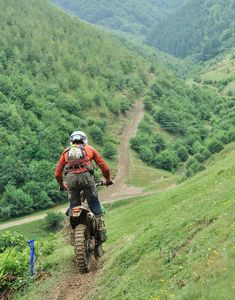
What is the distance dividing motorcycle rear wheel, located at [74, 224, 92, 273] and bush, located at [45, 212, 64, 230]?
94.2 m

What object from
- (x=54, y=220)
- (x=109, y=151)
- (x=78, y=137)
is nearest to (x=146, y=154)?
(x=109, y=151)

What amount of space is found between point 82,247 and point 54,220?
9640 cm

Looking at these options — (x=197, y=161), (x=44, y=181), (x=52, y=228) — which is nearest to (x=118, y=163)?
(x=44, y=181)

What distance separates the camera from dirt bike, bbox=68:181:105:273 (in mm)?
17703

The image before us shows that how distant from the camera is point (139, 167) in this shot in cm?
15225

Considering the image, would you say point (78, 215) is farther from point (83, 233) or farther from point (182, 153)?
point (182, 153)

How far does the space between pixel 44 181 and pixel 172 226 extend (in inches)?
4925

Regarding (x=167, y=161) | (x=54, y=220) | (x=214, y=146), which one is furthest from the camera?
(x=167, y=161)

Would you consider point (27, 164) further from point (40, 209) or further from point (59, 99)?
point (59, 99)

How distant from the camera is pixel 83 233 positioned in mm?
17891

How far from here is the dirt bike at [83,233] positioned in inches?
697

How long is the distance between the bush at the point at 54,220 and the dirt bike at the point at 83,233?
93598mm

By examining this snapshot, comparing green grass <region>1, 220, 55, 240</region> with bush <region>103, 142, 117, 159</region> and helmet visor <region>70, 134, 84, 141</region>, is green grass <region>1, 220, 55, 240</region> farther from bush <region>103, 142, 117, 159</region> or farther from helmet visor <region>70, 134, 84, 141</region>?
helmet visor <region>70, 134, 84, 141</region>

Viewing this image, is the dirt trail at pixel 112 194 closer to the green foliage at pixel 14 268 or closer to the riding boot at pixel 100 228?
the riding boot at pixel 100 228
